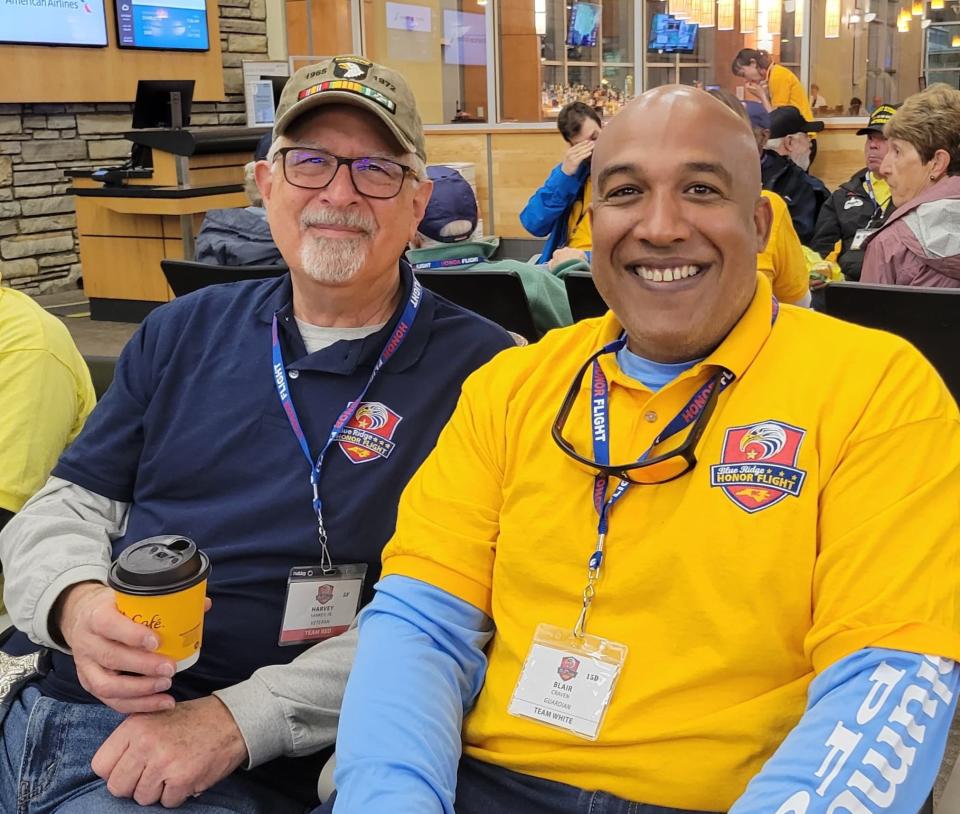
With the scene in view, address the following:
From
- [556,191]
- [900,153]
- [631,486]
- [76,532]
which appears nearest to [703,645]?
[631,486]

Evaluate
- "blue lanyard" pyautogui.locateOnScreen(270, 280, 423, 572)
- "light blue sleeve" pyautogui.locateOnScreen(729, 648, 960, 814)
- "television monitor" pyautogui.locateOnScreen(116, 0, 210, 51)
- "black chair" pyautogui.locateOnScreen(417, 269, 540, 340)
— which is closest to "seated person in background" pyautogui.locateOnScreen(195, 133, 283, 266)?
"black chair" pyautogui.locateOnScreen(417, 269, 540, 340)

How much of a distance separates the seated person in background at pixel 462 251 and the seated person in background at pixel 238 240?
86 cm

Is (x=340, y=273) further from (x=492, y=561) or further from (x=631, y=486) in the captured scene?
(x=631, y=486)

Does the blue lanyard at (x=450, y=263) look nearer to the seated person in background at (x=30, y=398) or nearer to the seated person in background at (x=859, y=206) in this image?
the seated person in background at (x=30, y=398)

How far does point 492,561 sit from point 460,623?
10 centimetres

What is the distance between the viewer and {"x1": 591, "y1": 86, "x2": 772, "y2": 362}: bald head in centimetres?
131

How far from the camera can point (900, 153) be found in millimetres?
4184

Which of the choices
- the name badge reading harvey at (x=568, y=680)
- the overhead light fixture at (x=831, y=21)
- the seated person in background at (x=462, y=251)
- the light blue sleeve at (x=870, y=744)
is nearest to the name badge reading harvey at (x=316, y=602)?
the name badge reading harvey at (x=568, y=680)

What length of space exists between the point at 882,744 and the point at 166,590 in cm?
84

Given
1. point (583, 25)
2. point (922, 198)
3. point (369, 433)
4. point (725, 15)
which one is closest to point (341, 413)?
point (369, 433)

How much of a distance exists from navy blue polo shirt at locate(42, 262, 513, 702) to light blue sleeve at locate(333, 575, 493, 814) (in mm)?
260

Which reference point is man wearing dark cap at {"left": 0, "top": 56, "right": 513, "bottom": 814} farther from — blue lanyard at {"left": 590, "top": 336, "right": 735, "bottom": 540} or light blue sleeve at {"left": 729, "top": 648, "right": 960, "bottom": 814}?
light blue sleeve at {"left": 729, "top": 648, "right": 960, "bottom": 814}

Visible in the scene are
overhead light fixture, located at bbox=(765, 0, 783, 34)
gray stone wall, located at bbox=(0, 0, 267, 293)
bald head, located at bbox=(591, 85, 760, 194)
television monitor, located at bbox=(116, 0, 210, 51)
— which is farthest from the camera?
television monitor, located at bbox=(116, 0, 210, 51)

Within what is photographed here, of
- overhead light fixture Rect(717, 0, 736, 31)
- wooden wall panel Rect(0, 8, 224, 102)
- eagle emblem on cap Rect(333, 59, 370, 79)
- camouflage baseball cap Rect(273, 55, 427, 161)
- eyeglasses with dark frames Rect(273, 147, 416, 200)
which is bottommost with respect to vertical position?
eyeglasses with dark frames Rect(273, 147, 416, 200)
